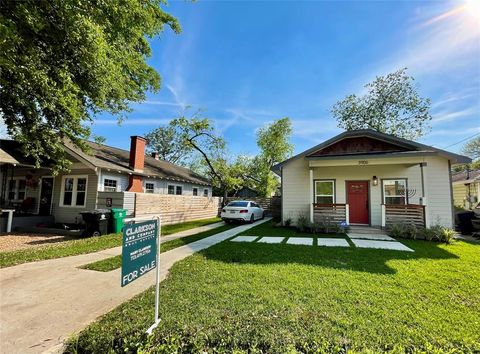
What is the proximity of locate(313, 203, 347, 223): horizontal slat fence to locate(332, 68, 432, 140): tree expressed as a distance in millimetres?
20934

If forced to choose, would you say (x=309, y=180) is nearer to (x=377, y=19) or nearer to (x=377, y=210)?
(x=377, y=210)

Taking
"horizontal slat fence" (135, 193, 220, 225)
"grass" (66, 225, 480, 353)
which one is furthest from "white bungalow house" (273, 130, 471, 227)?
"horizontal slat fence" (135, 193, 220, 225)

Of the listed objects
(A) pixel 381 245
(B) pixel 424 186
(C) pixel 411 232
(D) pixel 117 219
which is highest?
(B) pixel 424 186

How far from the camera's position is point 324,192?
526 inches

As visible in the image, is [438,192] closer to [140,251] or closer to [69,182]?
[140,251]

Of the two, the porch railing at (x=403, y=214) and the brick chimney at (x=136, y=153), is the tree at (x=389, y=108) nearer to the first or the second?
the porch railing at (x=403, y=214)

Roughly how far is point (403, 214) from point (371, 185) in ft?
6.94

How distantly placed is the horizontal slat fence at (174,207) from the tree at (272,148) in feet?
43.3

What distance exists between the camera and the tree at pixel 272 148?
32156 millimetres

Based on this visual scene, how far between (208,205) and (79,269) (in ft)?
49.4

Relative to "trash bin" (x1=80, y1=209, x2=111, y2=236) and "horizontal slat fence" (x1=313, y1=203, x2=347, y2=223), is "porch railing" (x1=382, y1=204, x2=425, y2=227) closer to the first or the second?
"horizontal slat fence" (x1=313, y1=203, x2=347, y2=223)

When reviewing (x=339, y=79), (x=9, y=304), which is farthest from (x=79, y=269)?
(x=339, y=79)

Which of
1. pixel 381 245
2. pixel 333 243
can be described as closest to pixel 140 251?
pixel 333 243

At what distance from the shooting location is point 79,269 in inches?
229
